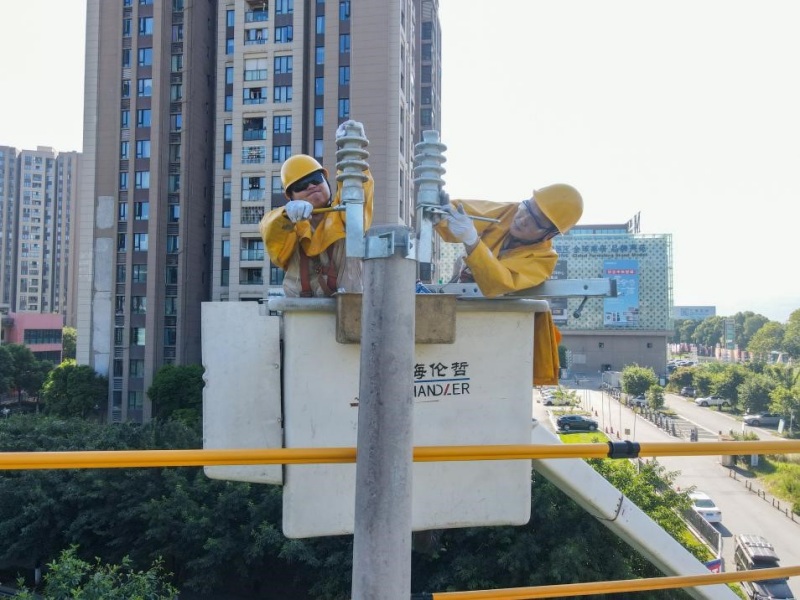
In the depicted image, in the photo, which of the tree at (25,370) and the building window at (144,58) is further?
the tree at (25,370)

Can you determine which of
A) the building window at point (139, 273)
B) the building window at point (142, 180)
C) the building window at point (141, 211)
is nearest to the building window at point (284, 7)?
the building window at point (142, 180)

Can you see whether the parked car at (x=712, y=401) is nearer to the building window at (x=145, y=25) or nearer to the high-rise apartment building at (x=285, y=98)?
the high-rise apartment building at (x=285, y=98)

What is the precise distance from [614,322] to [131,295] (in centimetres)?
4113

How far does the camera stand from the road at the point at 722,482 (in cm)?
1636

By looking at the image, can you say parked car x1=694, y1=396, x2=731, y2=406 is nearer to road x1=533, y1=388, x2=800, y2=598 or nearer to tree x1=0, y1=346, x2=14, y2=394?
road x1=533, y1=388, x2=800, y2=598

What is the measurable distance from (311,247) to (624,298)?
176 feet

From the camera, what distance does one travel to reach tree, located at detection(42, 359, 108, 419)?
85.8 feet

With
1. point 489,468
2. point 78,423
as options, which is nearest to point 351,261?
point 489,468

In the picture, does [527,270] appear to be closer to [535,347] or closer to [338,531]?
[535,347]

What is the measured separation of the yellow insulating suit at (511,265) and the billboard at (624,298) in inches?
1978

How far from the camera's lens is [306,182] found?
281 centimetres

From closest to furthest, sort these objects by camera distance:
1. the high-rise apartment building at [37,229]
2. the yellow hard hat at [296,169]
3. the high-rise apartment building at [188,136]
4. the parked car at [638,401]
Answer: the yellow hard hat at [296,169], the high-rise apartment building at [188,136], the parked car at [638,401], the high-rise apartment building at [37,229]

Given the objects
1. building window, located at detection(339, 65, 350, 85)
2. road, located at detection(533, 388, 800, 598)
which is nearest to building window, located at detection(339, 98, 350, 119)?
building window, located at detection(339, 65, 350, 85)

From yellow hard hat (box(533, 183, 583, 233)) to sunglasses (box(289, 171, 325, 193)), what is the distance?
3.49 ft
